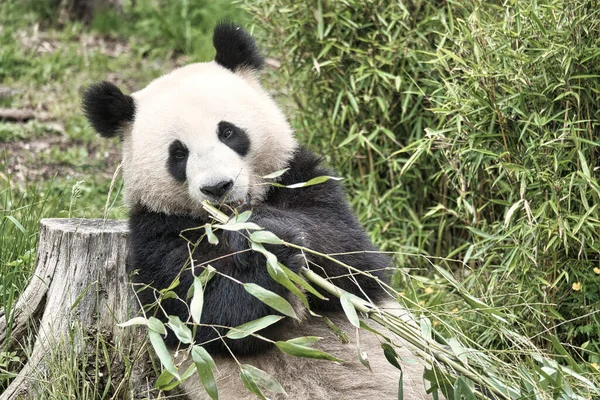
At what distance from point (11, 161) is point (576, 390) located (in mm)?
5386

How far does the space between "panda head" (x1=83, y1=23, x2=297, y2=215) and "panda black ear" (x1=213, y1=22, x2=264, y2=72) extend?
1cm

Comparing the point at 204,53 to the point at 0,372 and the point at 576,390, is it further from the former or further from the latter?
the point at 576,390

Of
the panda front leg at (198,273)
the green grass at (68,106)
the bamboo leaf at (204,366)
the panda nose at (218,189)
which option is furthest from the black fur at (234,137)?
the bamboo leaf at (204,366)

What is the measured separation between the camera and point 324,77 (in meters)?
5.86

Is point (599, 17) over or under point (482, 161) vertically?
over

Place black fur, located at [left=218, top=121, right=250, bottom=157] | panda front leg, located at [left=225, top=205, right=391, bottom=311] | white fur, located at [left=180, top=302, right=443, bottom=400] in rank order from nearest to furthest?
panda front leg, located at [left=225, top=205, right=391, bottom=311], white fur, located at [left=180, top=302, right=443, bottom=400], black fur, located at [left=218, top=121, right=250, bottom=157]

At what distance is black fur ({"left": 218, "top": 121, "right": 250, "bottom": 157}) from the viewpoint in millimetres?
3885

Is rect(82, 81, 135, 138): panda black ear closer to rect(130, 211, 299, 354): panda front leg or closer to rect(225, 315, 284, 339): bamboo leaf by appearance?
rect(130, 211, 299, 354): panda front leg

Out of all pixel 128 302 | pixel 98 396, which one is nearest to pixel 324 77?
pixel 128 302

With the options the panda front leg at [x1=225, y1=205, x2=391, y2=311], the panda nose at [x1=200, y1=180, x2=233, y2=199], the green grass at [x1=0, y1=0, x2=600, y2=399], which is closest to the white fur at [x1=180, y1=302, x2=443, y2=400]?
the panda front leg at [x1=225, y1=205, x2=391, y2=311]

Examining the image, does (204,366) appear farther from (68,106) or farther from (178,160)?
(68,106)

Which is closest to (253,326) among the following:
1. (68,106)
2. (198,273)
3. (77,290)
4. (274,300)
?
(274,300)

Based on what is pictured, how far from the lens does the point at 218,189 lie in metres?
3.63

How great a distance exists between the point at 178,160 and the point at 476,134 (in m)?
1.74
